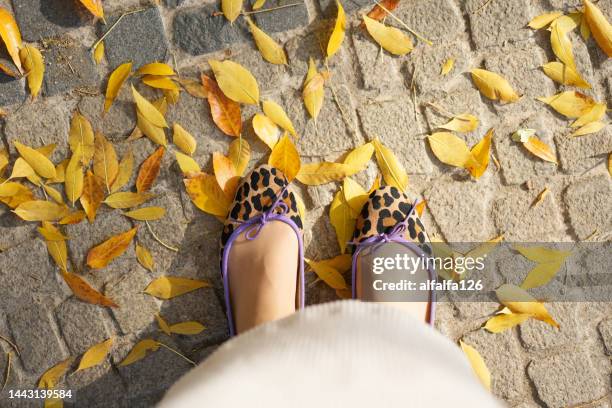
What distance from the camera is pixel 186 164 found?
1.73 metres

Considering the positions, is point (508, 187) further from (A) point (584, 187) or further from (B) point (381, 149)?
(B) point (381, 149)

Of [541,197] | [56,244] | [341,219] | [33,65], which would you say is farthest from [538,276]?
[33,65]

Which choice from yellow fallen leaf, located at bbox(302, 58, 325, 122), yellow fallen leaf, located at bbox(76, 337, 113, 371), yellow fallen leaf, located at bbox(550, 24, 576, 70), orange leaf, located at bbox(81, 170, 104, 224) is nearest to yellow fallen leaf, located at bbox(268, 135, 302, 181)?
yellow fallen leaf, located at bbox(302, 58, 325, 122)

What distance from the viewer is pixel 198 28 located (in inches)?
68.0

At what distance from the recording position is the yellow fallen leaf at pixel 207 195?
1.74m

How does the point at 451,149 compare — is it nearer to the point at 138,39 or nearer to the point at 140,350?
the point at 138,39

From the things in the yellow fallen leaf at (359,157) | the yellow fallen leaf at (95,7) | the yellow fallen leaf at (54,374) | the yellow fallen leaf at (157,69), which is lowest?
the yellow fallen leaf at (54,374)

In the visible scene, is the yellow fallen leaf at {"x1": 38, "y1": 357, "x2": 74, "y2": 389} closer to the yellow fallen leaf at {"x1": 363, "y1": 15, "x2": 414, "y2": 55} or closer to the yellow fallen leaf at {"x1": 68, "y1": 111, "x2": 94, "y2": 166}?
the yellow fallen leaf at {"x1": 68, "y1": 111, "x2": 94, "y2": 166}

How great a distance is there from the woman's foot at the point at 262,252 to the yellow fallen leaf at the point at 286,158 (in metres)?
0.02

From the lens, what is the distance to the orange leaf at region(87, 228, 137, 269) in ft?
5.75

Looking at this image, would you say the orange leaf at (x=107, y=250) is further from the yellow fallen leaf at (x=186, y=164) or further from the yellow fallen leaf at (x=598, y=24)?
the yellow fallen leaf at (x=598, y=24)

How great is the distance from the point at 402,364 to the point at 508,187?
987 millimetres

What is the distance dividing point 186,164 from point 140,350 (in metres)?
0.65

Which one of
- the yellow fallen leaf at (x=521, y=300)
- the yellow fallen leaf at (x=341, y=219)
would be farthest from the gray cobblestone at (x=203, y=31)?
the yellow fallen leaf at (x=521, y=300)
